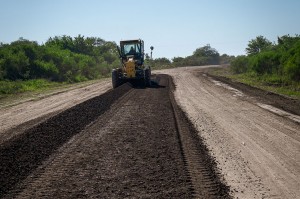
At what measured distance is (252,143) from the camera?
8656 millimetres

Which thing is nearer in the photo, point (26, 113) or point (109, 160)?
point (109, 160)

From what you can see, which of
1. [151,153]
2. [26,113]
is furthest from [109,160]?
[26,113]

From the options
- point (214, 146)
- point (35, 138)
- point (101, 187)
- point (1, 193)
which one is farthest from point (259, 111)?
point (1, 193)

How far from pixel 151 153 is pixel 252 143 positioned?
97.9 inches

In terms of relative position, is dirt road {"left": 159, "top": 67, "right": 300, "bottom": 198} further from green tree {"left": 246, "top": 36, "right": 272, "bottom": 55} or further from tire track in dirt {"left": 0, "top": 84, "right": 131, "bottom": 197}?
green tree {"left": 246, "top": 36, "right": 272, "bottom": 55}

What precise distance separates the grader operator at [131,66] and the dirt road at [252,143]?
8.06 meters

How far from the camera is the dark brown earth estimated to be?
5.89m

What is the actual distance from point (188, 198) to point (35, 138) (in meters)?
5.27

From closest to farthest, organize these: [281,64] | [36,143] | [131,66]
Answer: [36,143] → [131,66] → [281,64]

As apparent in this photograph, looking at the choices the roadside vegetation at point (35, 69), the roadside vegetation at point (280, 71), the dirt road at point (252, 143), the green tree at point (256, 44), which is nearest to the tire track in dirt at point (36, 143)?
the dirt road at point (252, 143)

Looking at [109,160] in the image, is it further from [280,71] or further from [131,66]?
[280,71]

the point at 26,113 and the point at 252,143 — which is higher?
the point at 252,143

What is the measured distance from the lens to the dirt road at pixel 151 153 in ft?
19.5

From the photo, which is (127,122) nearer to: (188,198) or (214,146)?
(214,146)
